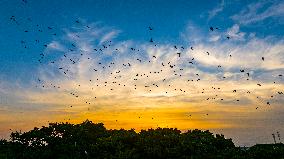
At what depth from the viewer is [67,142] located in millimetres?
47469

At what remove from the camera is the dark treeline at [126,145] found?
3831cm

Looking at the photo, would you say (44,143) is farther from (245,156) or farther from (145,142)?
(245,156)

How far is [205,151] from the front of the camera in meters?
38.8

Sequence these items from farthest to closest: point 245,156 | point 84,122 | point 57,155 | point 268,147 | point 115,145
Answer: point 84,122 → point 57,155 → point 115,145 → point 268,147 → point 245,156

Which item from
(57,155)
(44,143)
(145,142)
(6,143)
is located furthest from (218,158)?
Result: (6,143)

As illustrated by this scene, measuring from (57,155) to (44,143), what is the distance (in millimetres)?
3896

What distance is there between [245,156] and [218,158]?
263cm

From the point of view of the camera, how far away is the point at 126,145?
4191 centimetres

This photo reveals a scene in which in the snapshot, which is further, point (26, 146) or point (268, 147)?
point (26, 146)

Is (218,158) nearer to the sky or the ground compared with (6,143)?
nearer to the ground

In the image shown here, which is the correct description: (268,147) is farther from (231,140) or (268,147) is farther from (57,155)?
(57,155)

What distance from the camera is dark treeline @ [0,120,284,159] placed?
126 feet

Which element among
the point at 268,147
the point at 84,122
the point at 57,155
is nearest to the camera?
the point at 268,147

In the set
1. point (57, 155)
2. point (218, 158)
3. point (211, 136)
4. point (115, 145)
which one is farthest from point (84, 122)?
point (218, 158)
